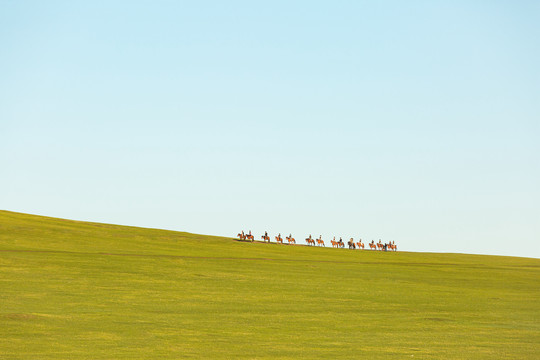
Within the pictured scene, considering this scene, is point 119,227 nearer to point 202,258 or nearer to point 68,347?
point 202,258

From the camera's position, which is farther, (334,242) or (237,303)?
(334,242)

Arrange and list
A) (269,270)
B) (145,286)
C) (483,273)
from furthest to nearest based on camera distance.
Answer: (483,273) < (269,270) < (145,286)

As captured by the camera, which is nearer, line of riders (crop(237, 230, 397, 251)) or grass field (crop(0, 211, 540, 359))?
grass field (crop(0, 211, 540, 359))

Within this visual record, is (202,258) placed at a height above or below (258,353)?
above

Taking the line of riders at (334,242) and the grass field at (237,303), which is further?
the line of riders at (334,242)

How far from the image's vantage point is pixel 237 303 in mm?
35938

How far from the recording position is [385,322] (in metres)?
31.9

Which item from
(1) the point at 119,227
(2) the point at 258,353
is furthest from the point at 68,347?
(1) the point at 119,227

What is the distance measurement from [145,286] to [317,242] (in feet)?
164

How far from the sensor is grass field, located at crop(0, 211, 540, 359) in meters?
24.5

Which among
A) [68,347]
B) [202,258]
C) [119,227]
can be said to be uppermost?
[119,227]

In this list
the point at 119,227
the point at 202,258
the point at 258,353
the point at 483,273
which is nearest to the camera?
the point at 258,353

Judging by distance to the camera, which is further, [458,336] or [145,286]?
[145,286]

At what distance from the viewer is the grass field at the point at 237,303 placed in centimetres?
2445
